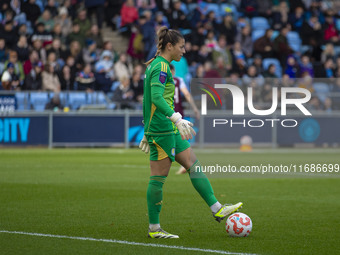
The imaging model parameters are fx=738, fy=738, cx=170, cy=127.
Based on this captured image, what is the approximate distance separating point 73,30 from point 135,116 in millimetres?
4474

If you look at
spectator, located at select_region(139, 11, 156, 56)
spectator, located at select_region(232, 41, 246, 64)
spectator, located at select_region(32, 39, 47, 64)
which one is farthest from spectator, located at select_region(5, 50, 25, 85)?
spectator, located at select_region(232, 41, 246, 64)

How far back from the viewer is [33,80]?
76.7 ft

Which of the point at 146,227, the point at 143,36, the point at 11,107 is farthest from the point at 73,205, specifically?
the point at 143,36

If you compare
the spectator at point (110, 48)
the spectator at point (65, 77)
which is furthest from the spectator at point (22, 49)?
the spectator at point (110, 48)

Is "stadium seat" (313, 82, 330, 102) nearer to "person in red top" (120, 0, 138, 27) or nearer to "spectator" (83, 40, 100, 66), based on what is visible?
"person in red top" (120, 0, 138, 27)

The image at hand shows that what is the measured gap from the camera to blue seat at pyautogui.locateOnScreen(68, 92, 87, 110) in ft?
76.7

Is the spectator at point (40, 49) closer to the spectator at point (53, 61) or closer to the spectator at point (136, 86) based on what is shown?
the spectator at point (53, 61)

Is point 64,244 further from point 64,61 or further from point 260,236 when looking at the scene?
point 64,61

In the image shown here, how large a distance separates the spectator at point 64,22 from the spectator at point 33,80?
2.75 m

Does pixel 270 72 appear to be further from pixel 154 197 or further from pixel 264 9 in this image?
pixel 154 197

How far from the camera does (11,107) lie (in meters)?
22.5

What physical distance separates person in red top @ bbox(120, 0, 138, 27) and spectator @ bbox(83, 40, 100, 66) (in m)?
2.13

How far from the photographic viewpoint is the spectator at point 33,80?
76.5ft

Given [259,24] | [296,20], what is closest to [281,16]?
[296,20]
